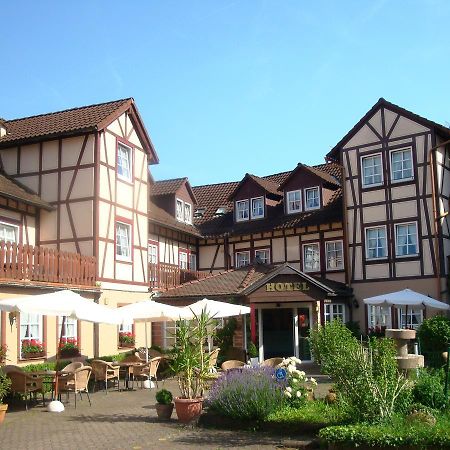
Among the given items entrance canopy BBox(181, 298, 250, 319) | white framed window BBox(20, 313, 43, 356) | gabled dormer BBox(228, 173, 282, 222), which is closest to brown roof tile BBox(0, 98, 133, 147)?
white framed window BBox(20, 313, 43, 356)

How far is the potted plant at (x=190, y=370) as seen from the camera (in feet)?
36.4

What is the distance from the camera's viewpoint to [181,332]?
1178 centimetres

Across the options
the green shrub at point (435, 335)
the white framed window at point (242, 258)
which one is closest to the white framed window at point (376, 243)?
the white framed window at point (242, 258)

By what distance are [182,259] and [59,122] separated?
9.45m

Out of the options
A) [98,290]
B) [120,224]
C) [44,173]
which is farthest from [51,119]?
[98,290]

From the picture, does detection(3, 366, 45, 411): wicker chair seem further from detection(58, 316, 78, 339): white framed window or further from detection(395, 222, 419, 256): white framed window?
detection(395, 222, 419, 256): white framed window

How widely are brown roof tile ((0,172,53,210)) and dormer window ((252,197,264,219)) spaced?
11.8m

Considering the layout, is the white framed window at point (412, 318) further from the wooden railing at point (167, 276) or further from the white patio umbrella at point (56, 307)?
the white patio umbrella at point (56, 307)

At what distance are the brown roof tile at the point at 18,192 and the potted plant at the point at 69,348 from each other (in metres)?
4.59

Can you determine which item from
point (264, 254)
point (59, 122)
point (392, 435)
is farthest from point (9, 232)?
point (392, 435)

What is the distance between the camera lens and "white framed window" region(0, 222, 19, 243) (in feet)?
61.9

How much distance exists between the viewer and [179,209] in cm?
2919

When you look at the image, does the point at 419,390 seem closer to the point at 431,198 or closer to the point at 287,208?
the point at 431,198

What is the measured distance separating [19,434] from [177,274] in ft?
51.5
